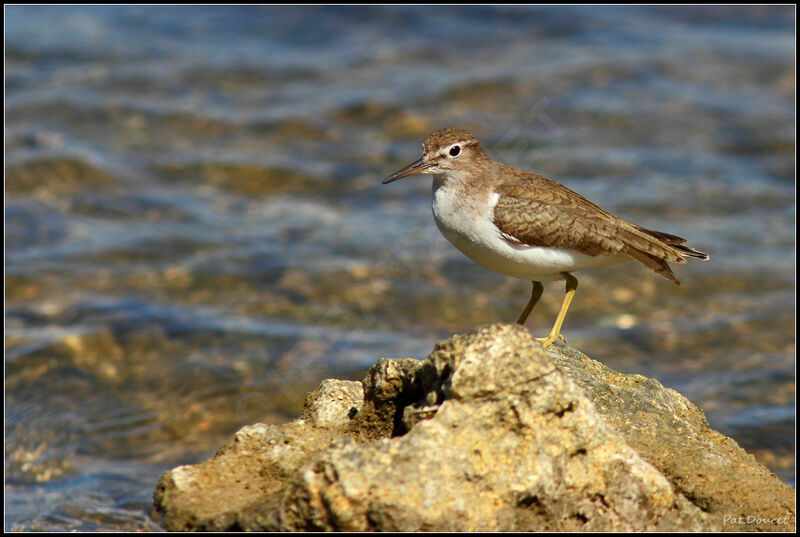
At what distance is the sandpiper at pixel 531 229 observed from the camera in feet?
23.3

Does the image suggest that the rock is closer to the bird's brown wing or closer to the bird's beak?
the bird's brown wing

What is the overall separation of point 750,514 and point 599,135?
39.7 feet

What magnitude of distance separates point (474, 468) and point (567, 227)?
3.27m

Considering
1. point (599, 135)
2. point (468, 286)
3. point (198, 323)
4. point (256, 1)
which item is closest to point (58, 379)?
point (198, 323)

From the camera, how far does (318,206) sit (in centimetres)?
1459

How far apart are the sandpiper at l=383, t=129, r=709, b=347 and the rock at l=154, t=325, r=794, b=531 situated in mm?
2010

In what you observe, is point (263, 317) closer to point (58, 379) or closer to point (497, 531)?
point (58, 379)

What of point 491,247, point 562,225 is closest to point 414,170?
point 491,247

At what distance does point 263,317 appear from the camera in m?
11.9

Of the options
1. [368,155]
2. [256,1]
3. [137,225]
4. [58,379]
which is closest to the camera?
[58,379]

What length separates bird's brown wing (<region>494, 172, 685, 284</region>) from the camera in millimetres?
7121

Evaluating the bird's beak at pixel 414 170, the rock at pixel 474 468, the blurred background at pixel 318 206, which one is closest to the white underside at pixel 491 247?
the bird's beak at pixel 414 170

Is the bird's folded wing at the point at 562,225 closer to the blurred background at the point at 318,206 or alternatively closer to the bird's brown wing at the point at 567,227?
the bird's brown wing at the point at 567,227

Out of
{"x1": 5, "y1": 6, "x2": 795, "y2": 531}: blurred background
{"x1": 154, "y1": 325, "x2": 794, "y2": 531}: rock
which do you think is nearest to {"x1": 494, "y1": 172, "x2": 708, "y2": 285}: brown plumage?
{"x1": 154, "y1": 325, "x2": 794, "y2": 531}: rock
